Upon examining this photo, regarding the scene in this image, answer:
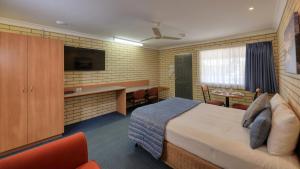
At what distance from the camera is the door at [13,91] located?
87.8 inches

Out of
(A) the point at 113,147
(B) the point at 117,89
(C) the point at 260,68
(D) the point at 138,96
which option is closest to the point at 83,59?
(B) the point at 117,89

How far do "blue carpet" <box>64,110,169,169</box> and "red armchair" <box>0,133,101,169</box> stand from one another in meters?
0.80

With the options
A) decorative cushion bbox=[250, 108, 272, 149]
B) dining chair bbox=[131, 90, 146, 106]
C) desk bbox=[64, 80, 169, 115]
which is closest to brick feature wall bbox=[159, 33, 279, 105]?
desk bbox=[64, 80, 169, 115]

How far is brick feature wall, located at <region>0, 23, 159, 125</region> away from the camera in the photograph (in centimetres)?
349

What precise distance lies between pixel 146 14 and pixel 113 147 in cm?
259

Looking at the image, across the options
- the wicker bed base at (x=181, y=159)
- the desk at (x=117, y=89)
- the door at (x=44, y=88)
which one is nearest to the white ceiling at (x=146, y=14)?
the door at (x=44, y=88)

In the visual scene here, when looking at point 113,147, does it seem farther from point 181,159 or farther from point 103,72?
point 103,72

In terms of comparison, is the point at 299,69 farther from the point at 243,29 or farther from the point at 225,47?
the point at 225,47

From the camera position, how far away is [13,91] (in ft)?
7.66

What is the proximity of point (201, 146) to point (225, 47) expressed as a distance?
3.77 meters

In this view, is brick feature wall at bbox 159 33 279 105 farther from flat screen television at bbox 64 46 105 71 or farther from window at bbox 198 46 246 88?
flat screen television at bbox 64 46 105 71

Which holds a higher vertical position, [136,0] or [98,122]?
[136,0]

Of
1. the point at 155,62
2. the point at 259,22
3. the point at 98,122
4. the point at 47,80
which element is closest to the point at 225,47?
the point at 259,22

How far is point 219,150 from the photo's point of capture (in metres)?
1.44
